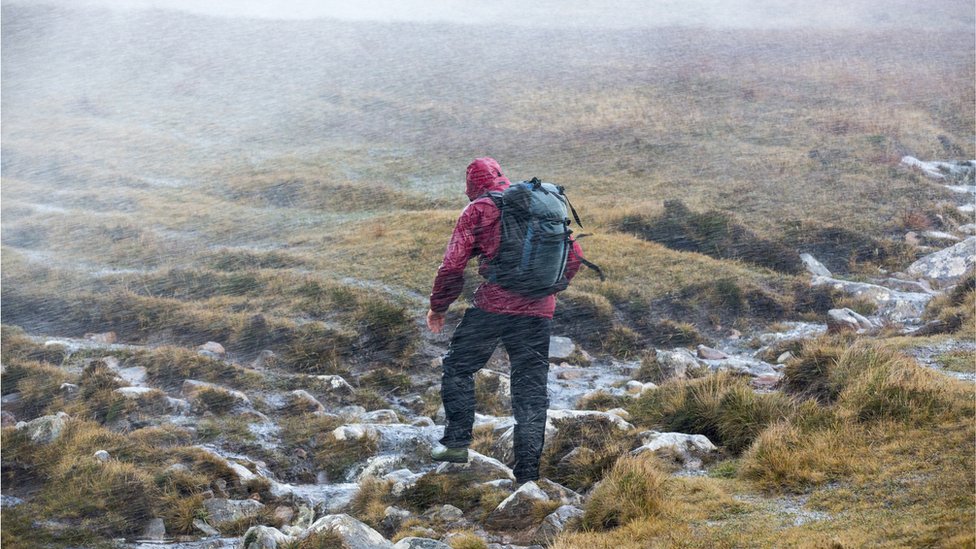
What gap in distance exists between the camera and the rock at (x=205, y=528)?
664cm

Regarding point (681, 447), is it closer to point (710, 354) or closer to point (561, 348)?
point (710, 354)

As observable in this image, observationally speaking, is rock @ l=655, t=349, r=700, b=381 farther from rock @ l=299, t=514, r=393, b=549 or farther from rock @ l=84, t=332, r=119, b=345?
rock @ l=84, t=332, r=119, b=345

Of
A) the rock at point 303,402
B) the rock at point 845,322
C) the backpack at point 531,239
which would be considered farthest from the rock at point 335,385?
the rock at point 845,322

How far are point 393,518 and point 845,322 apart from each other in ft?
29.1

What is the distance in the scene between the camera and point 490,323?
22.3ft

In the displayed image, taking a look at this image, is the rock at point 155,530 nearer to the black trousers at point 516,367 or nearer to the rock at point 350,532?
the rock at point 350,532

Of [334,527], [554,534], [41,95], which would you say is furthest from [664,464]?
[41,95]

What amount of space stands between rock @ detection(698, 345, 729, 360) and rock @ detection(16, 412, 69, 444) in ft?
29.4

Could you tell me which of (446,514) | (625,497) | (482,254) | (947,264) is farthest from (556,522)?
(947,264)

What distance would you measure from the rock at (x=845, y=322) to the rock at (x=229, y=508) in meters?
9.18

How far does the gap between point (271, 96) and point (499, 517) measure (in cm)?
2670

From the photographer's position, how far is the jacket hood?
22.0 feet

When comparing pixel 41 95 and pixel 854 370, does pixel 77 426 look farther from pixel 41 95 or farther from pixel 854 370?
pixel 41 95

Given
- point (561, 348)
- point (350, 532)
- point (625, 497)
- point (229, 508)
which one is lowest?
point (561, 348)
